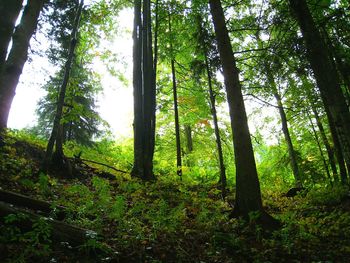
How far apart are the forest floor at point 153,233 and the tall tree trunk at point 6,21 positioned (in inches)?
107

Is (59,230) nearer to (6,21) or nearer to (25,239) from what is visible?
(25,239)

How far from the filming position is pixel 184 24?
1248 centimetres

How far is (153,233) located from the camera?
4977 mm

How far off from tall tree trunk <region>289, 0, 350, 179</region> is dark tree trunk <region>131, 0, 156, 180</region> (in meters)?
5.80

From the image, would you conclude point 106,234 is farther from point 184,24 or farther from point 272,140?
point 272,140

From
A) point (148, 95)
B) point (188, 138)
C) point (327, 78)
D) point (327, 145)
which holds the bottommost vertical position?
point (327, 145)

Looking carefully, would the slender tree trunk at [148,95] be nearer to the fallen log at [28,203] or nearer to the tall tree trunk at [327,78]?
the fallen log at [28,203]

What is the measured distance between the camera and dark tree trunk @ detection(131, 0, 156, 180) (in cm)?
1059

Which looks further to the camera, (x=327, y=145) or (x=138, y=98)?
(x=138, y=98)

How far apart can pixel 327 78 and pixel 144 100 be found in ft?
20.9

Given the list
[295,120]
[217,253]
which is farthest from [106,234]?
[295,120]

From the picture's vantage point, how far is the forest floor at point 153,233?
3.77m

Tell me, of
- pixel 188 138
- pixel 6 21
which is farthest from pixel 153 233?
pixel 188 138

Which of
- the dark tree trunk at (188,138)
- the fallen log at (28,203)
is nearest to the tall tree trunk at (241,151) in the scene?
the fallen log at (28,203)
